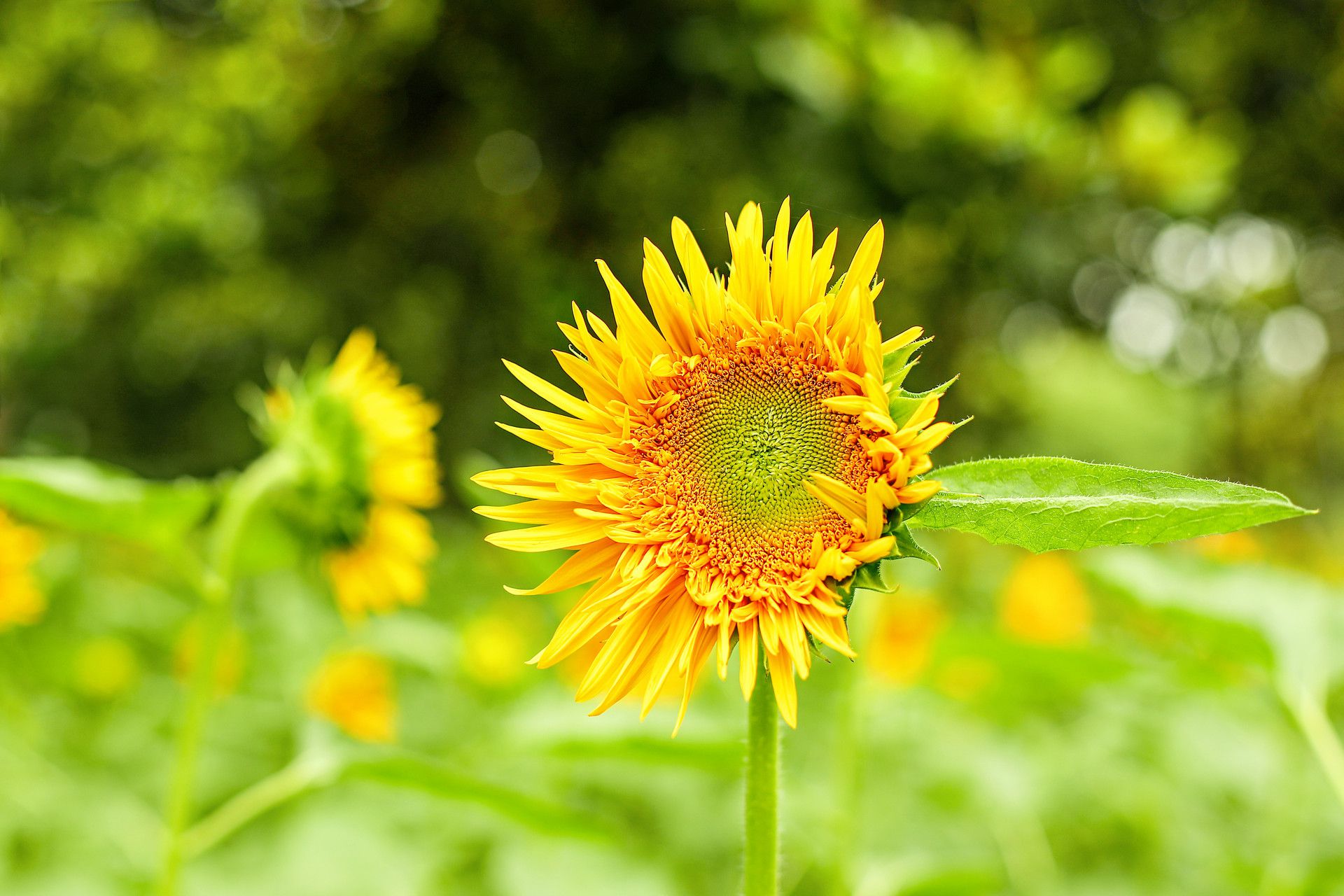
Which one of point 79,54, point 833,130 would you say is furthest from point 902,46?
point 79,54

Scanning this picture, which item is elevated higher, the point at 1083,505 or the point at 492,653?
the point at 492,653

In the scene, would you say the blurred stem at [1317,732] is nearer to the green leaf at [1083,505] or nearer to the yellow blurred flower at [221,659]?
the green leaf at [1083,505]

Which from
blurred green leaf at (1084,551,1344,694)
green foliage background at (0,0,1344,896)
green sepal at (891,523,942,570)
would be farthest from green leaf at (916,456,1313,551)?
blurred green leaf at (1084,551,1344,694)

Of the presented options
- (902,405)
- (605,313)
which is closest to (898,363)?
(902,405)

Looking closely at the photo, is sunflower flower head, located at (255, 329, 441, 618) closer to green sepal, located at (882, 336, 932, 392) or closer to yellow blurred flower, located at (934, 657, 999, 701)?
green sepal, located at (882, 336, 932, 392)

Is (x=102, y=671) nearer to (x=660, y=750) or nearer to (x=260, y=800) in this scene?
(x=260, y=800)

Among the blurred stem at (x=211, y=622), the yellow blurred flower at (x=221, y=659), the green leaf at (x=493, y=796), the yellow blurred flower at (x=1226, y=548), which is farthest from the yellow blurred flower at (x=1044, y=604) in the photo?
the yellow blurred flower at (x=221, y=659)
